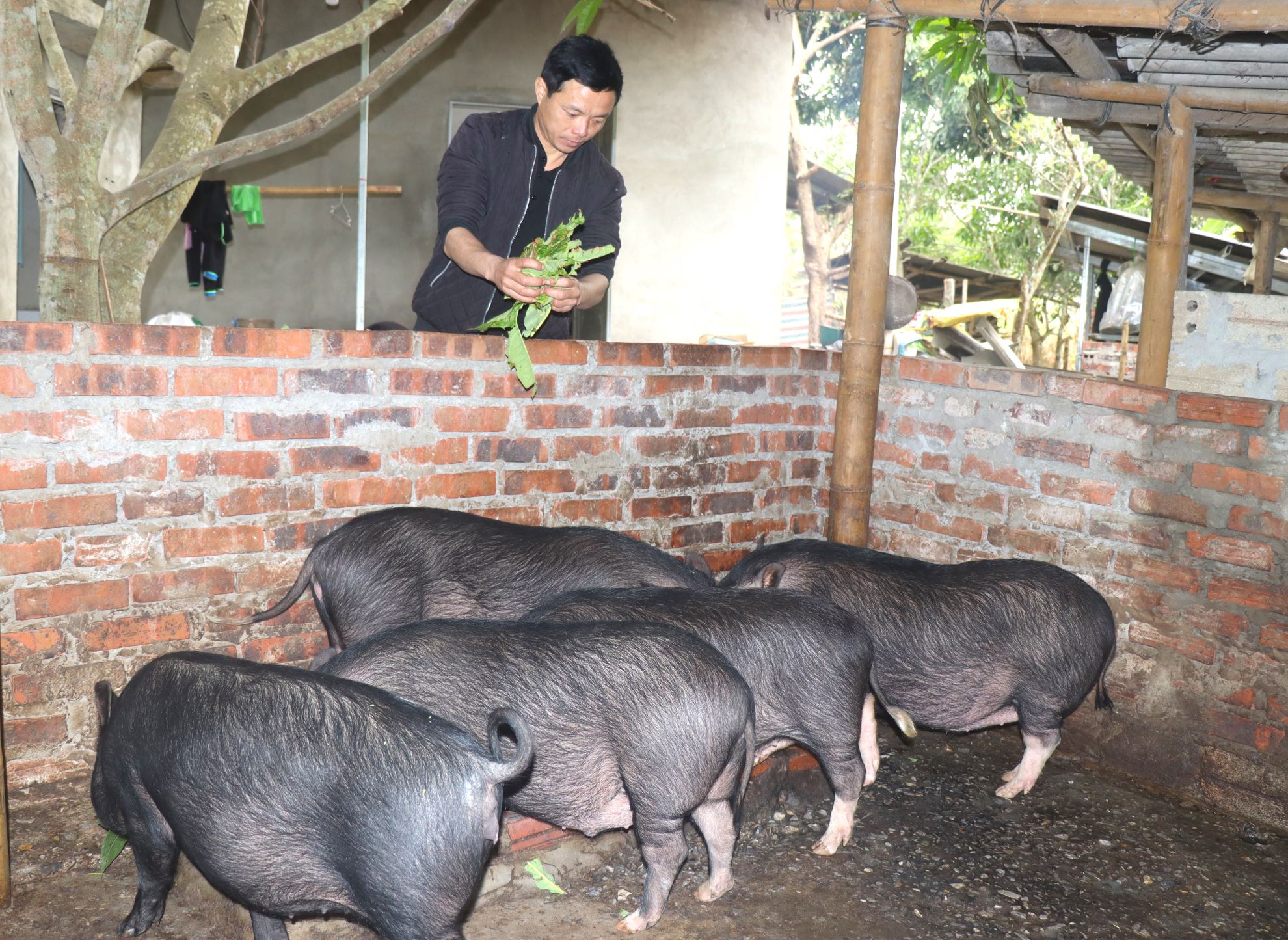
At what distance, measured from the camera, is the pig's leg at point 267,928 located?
2553 millimetres

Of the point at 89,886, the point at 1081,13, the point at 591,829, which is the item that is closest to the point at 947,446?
the point at 1081,13

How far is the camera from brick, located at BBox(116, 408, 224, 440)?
10.7 feet

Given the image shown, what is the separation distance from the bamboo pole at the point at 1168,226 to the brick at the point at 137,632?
12.1 ft

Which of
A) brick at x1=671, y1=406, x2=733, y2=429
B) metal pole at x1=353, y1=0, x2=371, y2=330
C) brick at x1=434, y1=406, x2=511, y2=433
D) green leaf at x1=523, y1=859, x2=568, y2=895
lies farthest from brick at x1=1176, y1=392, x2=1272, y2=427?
metal pole at x1=353, y1=0, x2=371, y2=330

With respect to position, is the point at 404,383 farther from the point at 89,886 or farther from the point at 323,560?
the point at 89,886

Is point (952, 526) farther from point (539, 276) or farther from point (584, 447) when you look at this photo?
point (539, 276)

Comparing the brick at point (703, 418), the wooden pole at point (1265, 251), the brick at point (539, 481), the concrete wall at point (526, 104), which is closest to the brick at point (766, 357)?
the brick at point (703, 418)

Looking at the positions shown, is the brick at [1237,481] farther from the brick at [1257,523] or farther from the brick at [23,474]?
the brick at [23,474]

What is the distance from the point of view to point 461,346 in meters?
3.89

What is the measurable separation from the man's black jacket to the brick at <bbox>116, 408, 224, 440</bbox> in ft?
3.31

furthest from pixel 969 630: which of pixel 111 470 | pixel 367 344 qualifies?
pixel 111 470

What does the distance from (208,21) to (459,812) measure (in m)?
3.20

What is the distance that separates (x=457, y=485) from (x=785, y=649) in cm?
144

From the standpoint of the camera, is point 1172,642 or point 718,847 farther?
point 1172,642
